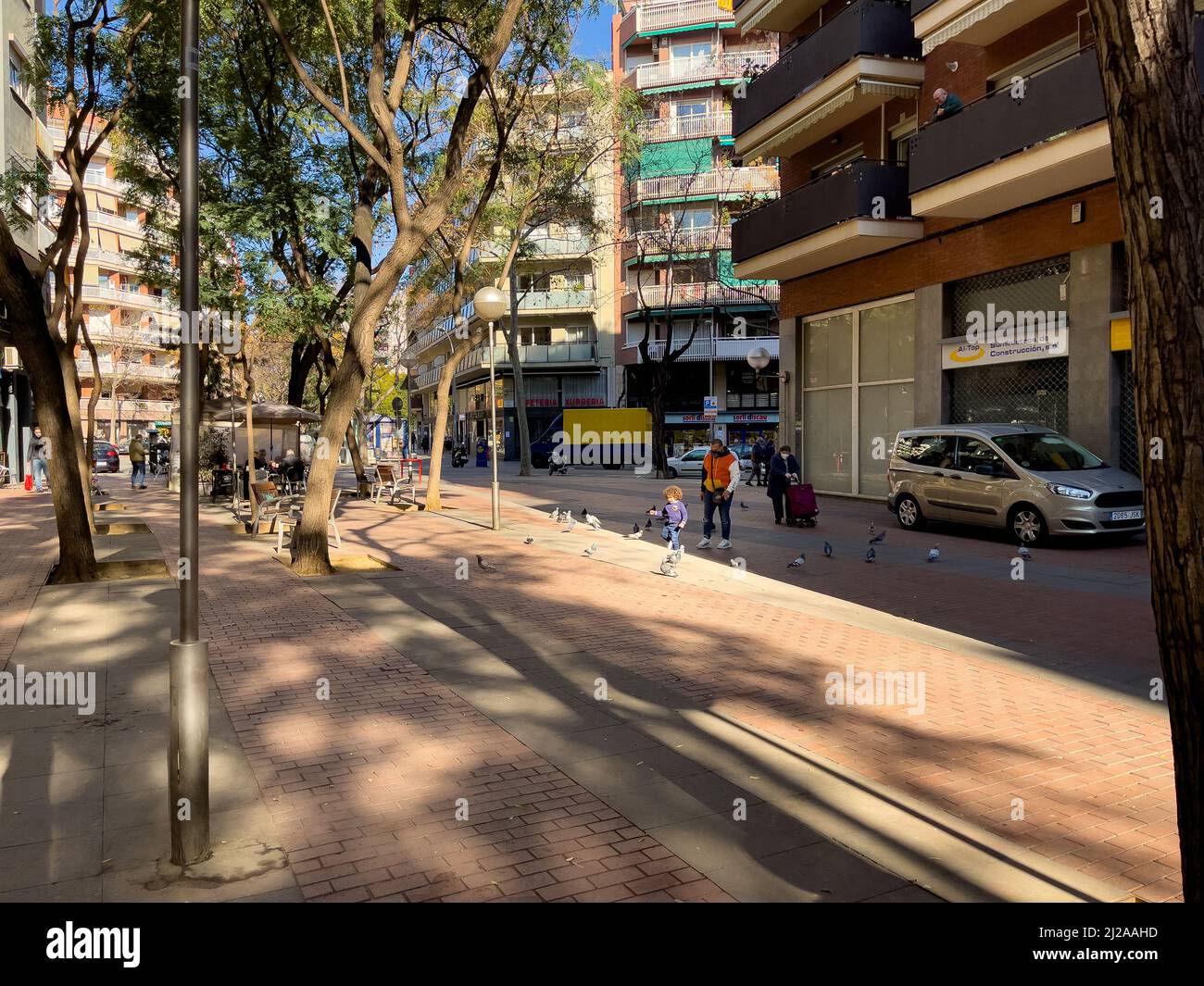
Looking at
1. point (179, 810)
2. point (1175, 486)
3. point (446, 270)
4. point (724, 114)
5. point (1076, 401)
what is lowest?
point (179, 810)

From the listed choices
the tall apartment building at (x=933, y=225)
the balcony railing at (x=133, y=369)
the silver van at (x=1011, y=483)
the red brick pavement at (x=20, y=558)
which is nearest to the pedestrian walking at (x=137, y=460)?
the red brick pavement at (x=20, y=558)

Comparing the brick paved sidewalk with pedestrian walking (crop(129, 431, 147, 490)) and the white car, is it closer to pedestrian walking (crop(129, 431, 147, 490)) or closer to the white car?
pedestrian walking (crop(129, 431, 147, 490))

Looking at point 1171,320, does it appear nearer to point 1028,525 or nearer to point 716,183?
point 1028,525

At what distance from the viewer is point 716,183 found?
4600 centimetres

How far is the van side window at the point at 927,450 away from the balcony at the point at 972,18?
268 inches

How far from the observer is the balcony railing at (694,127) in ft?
149

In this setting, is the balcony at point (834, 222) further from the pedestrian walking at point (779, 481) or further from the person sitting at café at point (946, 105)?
the pedestrian walking at point (779, 481)

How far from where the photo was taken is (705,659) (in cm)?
709

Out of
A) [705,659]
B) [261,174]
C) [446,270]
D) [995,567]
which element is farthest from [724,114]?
[705,659]

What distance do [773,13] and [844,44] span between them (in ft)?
15.6

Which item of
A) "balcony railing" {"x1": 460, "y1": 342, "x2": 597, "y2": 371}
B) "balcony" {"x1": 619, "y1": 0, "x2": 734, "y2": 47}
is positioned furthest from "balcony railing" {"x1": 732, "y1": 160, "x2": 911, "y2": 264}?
"balcony railing" {"x1": 460, "y1": 342, "x2": 597, "y2": 371}

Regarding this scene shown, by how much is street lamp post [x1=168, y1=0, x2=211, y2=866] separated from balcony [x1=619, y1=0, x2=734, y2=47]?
156ft
